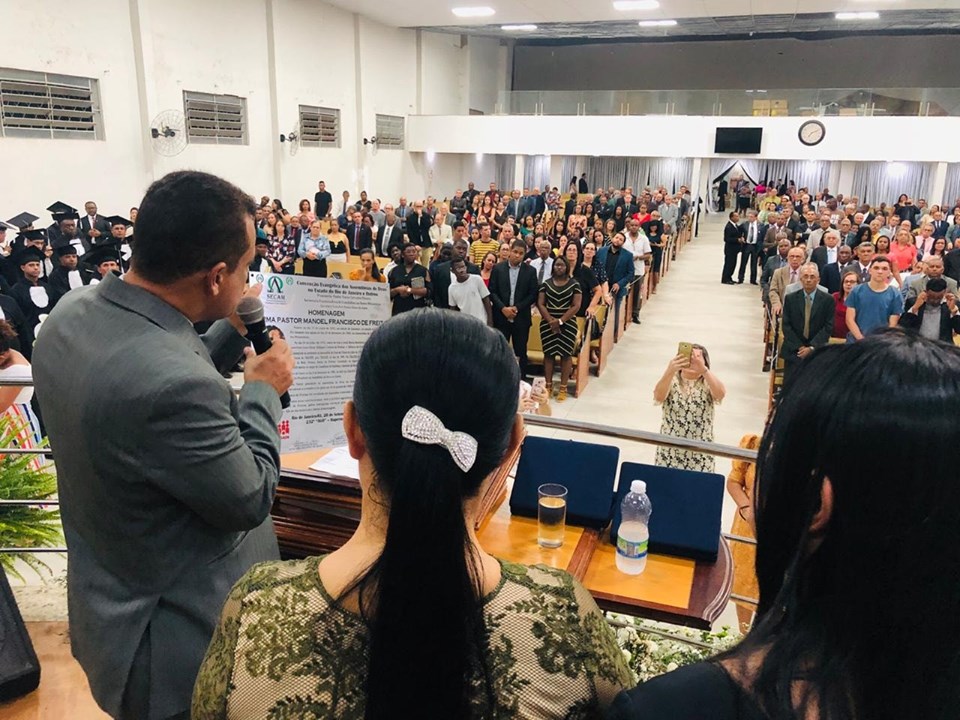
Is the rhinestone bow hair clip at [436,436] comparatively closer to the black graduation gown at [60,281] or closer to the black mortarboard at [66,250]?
the black graduation gown at [60,281]

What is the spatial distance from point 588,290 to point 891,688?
797 cm

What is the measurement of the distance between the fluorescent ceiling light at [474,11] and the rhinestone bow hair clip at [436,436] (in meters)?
18.7

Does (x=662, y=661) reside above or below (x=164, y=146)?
below

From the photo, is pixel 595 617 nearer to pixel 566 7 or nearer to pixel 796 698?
pixel 796 698

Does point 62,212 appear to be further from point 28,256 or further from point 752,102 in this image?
point 752,102

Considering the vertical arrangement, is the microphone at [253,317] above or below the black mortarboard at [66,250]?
above

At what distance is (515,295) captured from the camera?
8.57 meters

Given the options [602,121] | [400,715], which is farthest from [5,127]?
[602,121]

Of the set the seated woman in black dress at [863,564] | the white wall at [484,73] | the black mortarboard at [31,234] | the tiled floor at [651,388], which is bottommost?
the tiled floor at [651,388]

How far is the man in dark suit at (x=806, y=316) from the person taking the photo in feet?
24.6

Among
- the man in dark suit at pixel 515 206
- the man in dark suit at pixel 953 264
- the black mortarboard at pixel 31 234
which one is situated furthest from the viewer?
the man in dark suit at pixel 515 206

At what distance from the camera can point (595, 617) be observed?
989 mm

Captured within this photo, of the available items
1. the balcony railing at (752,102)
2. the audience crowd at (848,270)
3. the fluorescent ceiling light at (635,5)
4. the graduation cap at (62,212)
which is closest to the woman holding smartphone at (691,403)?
the audience crowd at (848,270)

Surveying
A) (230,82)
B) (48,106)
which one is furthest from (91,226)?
(230,82)
